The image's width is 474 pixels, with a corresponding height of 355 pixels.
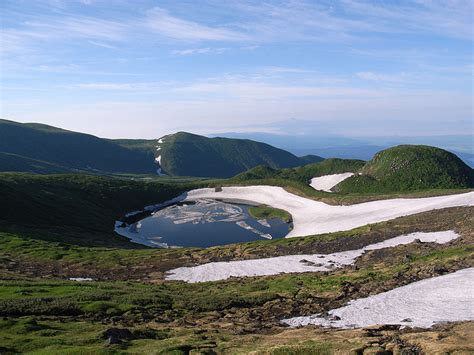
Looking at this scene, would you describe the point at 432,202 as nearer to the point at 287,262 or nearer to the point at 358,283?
the point at 287,262

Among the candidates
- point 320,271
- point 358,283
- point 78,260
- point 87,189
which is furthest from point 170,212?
point 358,283

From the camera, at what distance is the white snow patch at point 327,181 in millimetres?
142250

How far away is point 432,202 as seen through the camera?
240 ft

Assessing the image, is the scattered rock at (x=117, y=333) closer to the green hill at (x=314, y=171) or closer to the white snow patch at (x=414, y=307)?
the white snow patch at (x=414, y=307)

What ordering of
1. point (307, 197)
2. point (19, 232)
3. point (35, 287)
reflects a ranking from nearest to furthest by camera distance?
point (35, 287), point (19, 232), point (307, 197)

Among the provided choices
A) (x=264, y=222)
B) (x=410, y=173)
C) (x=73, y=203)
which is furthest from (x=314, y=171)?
(x=73, y=203)

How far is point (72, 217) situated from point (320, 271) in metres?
67.2

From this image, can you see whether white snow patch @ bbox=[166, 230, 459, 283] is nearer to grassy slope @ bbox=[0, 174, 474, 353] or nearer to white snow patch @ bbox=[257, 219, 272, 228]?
grassy slope @ bbox=[0, 174, 474, 353]

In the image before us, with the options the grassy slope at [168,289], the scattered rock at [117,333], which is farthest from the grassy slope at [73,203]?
the scattered rock at [117,333]

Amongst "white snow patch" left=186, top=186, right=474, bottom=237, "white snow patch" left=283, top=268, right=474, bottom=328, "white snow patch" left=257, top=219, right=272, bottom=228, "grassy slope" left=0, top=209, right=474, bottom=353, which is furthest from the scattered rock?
"white snow patch" left=257, top=219, right=272, bottom=228

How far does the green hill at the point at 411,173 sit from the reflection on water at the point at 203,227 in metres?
33.6

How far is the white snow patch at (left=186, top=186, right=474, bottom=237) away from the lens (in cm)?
7081

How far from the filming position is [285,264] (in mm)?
50438

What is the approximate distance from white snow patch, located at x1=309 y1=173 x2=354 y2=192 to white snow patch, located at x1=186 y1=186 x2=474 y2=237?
2222cm
